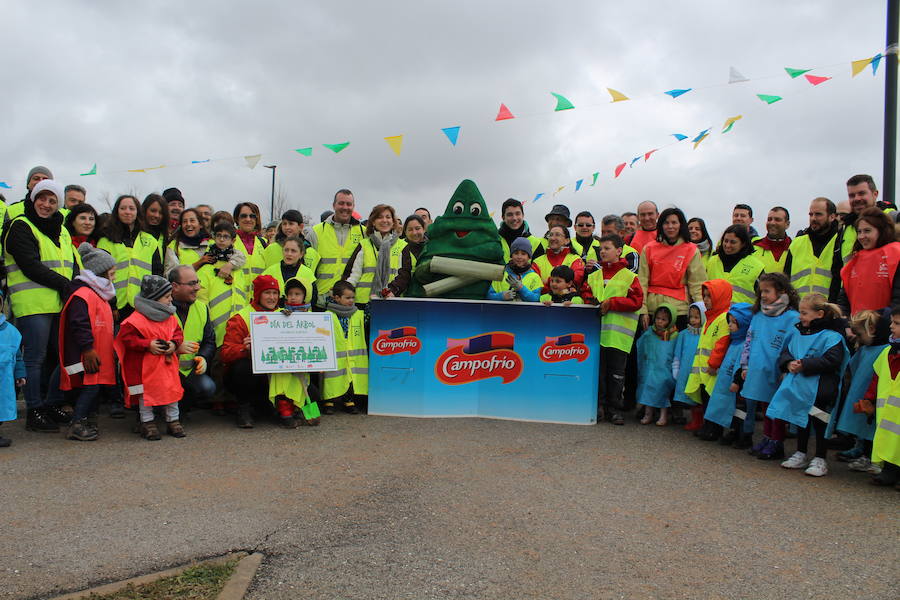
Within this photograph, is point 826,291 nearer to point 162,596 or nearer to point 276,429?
point 276,429

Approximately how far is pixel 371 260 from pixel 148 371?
2.68m

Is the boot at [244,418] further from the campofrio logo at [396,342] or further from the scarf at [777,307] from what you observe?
the scarf at [777,307]

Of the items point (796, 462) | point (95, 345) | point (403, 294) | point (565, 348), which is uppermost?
point (403, 294)

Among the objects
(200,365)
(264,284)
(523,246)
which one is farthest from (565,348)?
(200,365)

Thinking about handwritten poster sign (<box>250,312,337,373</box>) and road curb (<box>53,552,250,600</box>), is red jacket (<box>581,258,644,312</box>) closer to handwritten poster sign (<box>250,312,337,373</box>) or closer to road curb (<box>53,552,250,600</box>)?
handwritten poster sign (<box>250,312,337,373</box>)

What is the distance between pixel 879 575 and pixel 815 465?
204 centimetres

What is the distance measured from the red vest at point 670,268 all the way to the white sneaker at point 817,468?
2250 millimetres

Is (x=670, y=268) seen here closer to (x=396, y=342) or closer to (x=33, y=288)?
(x=396, y=342)

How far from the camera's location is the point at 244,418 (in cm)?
643

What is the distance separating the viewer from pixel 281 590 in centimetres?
309

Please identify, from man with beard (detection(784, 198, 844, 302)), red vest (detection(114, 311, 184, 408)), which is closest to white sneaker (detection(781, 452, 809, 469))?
man with beard (detection(784, 198, 844, 302))

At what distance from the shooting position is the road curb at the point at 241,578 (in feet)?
9.79

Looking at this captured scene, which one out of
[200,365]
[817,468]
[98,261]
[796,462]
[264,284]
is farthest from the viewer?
[264,284]

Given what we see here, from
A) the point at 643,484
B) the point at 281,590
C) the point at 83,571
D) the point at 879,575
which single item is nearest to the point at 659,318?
the point at 643,484
